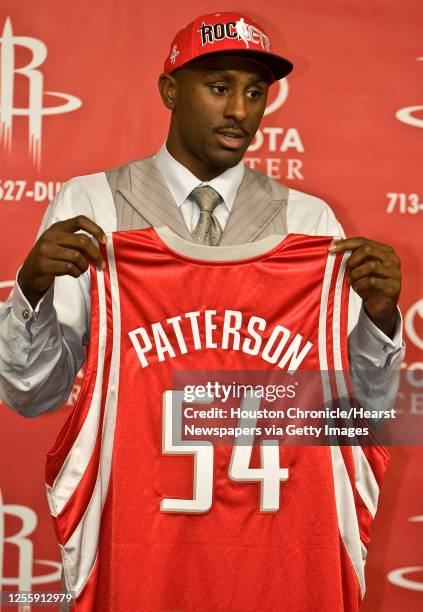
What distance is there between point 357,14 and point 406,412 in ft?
2.96

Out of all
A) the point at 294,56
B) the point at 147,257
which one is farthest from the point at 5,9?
the point at 147,257

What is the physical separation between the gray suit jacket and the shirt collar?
0.01 metres

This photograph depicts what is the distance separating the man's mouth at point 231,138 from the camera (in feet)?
4.81

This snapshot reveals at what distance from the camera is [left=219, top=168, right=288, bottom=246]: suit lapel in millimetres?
1489

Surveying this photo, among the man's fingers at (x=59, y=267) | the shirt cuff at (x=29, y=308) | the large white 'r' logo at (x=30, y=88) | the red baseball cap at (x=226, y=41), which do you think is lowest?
the shirt cuff at (x=29, y=308)

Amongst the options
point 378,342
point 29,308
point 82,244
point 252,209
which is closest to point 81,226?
point 82,244

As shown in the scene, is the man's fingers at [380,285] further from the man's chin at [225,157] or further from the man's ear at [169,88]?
the man's ear at [169,88]

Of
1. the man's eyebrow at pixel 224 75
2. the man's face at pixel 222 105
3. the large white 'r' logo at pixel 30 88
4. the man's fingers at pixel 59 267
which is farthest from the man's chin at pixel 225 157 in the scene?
the large white 'r' logo at pixel 30 88

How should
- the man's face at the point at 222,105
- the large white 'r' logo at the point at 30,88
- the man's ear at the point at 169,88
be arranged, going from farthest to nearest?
the large white 'r' logo at the point at 30,88
the man's ear at the point at 169,88
the man's face at the point at 222,105

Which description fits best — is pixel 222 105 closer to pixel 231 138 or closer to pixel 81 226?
pixel 231 138

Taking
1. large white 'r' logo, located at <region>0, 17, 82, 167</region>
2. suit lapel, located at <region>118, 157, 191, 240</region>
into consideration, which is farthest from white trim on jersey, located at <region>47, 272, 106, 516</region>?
large white 'r' logo, located at <region>0, 17, 82, 167</region>

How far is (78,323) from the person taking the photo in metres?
1.43

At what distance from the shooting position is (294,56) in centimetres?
204

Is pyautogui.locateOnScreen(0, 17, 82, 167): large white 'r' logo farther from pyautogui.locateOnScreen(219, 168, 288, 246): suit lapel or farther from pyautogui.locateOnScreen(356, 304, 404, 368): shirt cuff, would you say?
pyautogui.locateOnScreen(356, 304, 404, 368): shirt cuff
